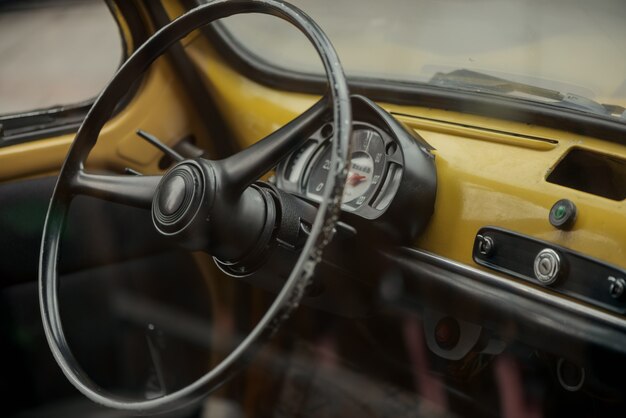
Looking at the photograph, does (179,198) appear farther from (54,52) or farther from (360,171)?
(54,52)

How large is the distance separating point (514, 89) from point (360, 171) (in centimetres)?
38

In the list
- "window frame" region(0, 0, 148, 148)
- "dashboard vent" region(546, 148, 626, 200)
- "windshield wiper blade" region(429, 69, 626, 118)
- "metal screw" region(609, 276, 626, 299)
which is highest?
"windshield wiper blade" region(429, 69, 626, 118)

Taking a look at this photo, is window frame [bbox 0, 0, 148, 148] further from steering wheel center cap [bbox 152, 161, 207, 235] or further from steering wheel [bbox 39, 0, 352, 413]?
steering wheel center cap [bbox 152, 161, 207, 235]

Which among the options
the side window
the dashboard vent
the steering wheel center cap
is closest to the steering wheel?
the steering wheel center cap

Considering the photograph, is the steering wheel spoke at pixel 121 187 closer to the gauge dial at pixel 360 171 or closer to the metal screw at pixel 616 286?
the gauge dial at pixel 360 171

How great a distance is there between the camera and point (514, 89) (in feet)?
5.22

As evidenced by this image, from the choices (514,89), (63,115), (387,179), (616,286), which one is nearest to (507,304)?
(616,286)

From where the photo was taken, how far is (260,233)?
1.33 m

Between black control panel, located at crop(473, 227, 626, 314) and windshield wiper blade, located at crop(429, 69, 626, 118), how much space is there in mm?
305

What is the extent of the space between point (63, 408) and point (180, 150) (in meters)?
0.78

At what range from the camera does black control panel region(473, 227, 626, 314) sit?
1229 mm

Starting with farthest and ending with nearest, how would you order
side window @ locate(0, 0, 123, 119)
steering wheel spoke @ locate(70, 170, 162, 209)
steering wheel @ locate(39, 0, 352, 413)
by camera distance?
side window @ locate(0, 0, 123, 119)
steering wheel spoke @ locate(70, 170, 162, 209)
steering wheel @ locate(39, 0, 352, 413)

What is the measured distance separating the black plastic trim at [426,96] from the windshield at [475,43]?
0.03m

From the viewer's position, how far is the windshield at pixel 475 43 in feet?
5.04
